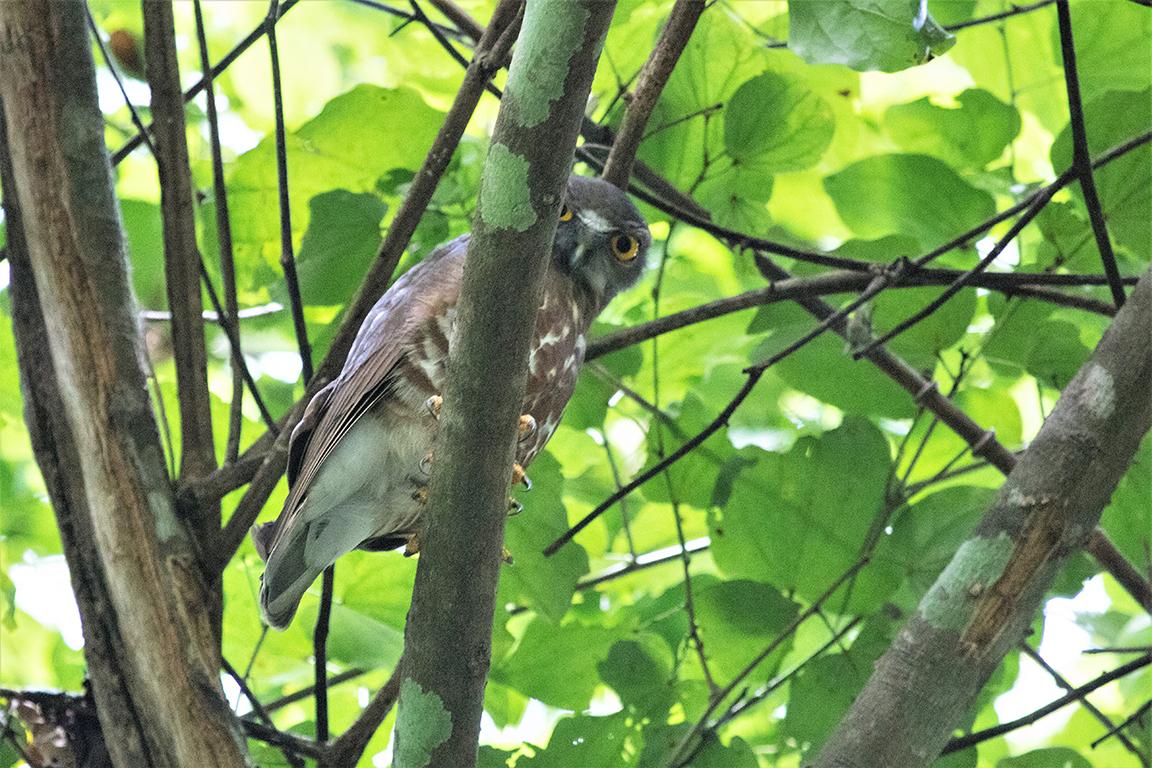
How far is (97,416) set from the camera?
2.29 meters

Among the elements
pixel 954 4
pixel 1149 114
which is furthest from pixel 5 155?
pixel 1149 114

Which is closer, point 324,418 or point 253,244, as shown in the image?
point 324,418

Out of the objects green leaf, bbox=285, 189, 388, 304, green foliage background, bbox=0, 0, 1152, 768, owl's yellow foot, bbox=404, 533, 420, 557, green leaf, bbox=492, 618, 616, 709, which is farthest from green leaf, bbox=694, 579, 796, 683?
green leaf, bbox=285, 189, 388, 304

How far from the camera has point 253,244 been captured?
9.90 ft

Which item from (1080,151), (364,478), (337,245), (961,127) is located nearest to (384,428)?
(364,478)

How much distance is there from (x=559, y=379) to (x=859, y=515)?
785 millimetres

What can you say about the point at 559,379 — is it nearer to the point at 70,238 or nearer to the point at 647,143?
the point at 647,143

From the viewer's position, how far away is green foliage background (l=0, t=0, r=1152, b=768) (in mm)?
2746

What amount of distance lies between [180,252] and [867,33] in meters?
1.48

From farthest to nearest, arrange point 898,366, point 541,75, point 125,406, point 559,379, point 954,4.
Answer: point 954,4 < point 898,366 < point 559,379 < point 125,406 < point 541,75

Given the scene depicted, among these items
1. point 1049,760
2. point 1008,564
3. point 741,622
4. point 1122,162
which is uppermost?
point 1122,162

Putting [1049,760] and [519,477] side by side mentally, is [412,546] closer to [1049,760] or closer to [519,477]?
[519,477]

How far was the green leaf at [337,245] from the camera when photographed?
273 centimetres

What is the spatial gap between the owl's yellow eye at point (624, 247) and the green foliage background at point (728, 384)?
0.10 metres
